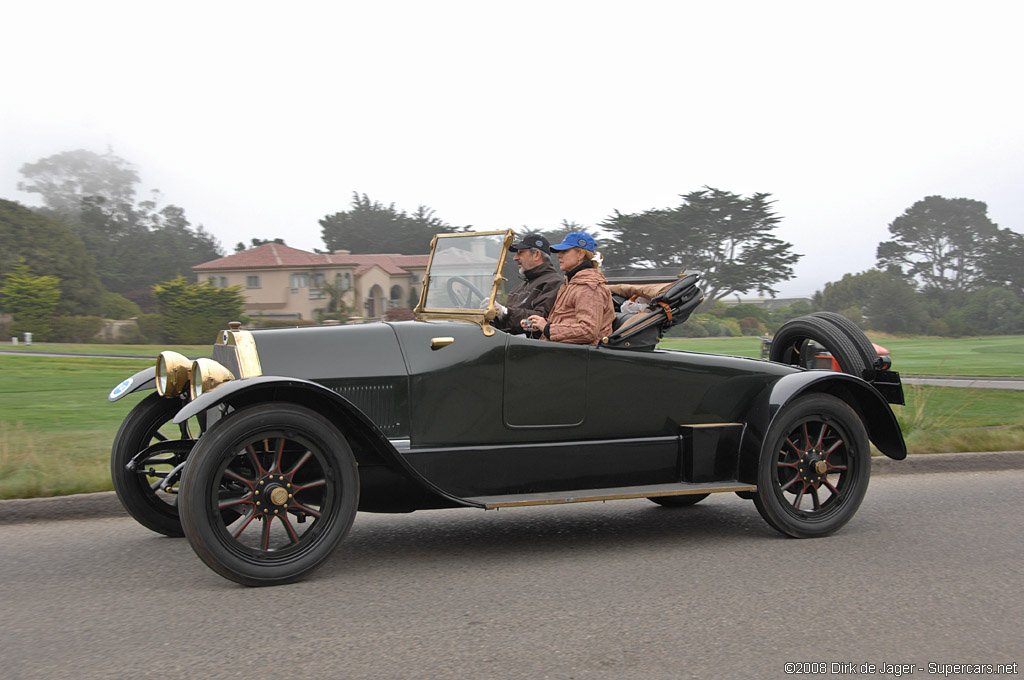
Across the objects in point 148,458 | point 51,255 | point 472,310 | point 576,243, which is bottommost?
point 148,458

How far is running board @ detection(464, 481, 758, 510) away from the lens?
4.43 m

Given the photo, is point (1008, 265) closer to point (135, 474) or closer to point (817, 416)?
point (817, 416)

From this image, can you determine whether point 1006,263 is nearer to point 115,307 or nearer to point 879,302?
point 879,302

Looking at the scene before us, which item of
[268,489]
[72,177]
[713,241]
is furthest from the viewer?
[72,177]

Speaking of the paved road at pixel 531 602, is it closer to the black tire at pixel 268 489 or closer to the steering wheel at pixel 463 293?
the black tire at pixel 268 489

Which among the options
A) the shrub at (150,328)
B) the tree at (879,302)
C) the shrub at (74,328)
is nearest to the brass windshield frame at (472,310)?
the tree at (879,302)

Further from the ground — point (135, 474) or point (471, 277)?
point (471, 277)

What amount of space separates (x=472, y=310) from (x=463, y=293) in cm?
22

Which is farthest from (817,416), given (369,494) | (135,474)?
(135,474)

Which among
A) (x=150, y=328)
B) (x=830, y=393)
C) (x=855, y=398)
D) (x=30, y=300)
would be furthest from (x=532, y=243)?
(x=30, y=300)

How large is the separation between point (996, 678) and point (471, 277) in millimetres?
3339

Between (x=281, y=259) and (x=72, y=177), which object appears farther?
(x=72, y=177)

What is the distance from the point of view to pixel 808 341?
244 inches

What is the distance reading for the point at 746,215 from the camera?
39750mm
